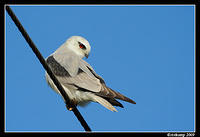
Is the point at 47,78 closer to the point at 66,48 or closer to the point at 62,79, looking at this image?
the point at 62,79

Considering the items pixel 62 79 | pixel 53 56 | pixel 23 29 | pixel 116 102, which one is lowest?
pixel 116 102

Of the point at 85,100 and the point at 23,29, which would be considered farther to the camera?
the point at 85,100

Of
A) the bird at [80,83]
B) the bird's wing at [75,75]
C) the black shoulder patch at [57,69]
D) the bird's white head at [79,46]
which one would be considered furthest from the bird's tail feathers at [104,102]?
the bird's white head at [79,46]

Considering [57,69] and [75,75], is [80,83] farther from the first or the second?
[57,69]

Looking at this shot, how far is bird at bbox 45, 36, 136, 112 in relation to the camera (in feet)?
13.5

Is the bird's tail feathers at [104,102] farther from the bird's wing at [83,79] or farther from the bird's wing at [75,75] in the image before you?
the bird's wing at [75,75]

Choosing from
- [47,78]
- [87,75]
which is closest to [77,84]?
[87,75]

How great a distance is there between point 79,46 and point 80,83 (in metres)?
1.54

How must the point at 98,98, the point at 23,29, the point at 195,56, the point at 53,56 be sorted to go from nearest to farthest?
the point at 23,29, the point at 98,98, the point at 53,56, the point at 195,56

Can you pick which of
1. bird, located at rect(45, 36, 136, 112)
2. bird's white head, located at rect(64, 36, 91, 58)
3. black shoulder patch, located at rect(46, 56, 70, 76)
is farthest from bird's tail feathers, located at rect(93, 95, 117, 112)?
bird's white head, located at rect(64, 36, 91, 58)

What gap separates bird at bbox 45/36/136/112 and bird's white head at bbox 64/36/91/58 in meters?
0.66

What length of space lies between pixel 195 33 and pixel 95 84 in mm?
2733

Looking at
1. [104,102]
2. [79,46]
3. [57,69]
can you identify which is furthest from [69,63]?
[79,46]

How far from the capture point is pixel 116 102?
4211mm
